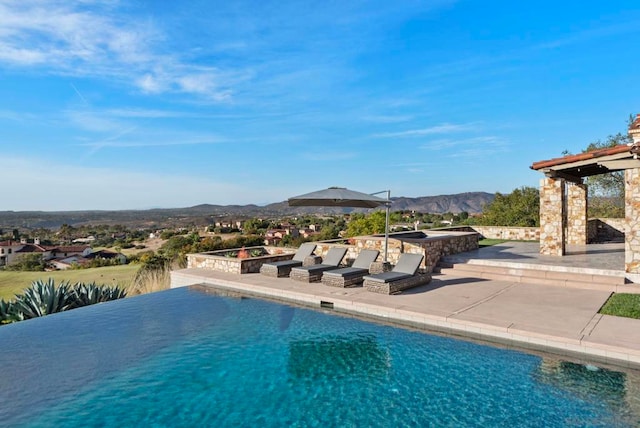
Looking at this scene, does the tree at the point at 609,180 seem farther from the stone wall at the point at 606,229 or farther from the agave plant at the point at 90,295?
the agave plant at the point at 90,295

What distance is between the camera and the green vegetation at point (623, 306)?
7280 millimetres

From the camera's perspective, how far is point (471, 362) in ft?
19.1

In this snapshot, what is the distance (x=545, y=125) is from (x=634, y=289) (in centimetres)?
2042

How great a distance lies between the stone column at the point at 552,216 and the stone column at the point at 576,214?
3417mm

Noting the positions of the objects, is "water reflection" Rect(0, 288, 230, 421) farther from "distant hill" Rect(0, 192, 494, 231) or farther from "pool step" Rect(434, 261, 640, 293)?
"distant hill" Rect(0, 192, 494, 231)

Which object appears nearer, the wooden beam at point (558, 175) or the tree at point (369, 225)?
the wooden beam at point (558, 175)

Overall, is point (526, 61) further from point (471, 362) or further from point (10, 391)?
point (10, 391)

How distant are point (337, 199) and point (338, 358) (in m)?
7.01

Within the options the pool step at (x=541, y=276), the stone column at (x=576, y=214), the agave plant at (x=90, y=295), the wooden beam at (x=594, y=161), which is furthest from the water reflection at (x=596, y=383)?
the stone column at (x=576, y=214)

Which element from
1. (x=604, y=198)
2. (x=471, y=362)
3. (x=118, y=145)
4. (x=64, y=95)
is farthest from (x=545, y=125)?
(x=118, y=145)

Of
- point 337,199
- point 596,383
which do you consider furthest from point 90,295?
point 596,383

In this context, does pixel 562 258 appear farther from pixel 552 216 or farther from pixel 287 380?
pixel 287 380

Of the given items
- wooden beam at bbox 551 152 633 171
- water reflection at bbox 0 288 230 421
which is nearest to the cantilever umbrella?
water reflection at bbox 0 288 230 421

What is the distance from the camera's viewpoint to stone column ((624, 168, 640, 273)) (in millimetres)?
9734
